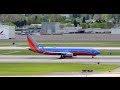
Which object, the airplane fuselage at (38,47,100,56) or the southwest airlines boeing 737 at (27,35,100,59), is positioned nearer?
the southwest airlines boeing 737 at (27,35,100,59)

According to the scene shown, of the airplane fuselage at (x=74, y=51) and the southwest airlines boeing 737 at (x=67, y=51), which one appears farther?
the airplane fuselage at (x=74, y=51)
